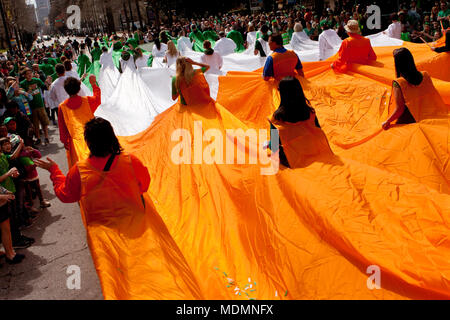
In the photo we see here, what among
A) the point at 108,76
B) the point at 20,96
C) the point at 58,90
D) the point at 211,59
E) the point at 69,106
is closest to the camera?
the point at 69,106

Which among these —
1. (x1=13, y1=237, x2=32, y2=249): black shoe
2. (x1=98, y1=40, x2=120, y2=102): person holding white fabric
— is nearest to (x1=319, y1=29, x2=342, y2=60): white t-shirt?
(x1=98, y1=40, x2=120, y2=102): person holding white fabric

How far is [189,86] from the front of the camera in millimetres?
6586

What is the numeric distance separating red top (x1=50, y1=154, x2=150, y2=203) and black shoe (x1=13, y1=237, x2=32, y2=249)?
206cm

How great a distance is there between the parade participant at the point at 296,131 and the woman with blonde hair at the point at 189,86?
2389mm

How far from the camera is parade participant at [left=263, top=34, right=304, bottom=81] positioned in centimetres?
735

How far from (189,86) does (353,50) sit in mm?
3469

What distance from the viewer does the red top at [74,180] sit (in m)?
3.62

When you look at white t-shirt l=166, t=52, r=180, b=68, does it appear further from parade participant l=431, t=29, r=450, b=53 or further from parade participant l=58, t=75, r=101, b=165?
parade participant l=431, t=29, r=450, b=53

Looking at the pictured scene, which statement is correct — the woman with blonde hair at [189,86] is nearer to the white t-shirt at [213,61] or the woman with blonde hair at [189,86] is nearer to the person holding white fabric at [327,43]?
the white t-shirt at [213,61]

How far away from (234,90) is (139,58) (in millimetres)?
7277

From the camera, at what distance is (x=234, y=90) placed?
8.09 metres

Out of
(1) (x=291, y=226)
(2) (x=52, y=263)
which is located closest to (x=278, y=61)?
(1) (x=291, y=226)
